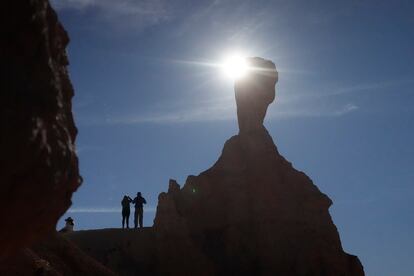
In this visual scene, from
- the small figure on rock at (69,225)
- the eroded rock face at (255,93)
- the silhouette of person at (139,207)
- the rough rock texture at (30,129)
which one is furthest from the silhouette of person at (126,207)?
the rough rock texture at (30,129)

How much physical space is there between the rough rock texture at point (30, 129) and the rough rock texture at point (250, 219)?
77.6ft

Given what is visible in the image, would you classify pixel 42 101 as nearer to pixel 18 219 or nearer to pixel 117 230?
pixel 18 219

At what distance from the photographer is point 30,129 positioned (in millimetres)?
8156

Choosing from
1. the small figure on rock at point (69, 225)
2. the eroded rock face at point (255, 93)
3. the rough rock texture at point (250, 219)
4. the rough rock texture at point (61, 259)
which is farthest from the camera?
the eroded rock face at point (255, 93)

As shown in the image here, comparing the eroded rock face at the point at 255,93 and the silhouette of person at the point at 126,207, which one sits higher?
the eroded rock face at the point at 255,93

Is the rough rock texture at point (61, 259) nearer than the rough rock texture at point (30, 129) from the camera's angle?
No

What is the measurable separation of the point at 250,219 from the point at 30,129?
27.9 m

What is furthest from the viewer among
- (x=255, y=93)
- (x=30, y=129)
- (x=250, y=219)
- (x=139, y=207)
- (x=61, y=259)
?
(x=255, y=93)

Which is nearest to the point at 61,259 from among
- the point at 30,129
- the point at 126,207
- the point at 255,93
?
the point at 126,207

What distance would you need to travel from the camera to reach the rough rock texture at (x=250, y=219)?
1304 inches

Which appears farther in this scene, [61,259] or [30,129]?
[61,259]

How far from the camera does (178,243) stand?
32844 millimetres

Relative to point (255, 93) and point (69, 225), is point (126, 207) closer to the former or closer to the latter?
point (69, 225)

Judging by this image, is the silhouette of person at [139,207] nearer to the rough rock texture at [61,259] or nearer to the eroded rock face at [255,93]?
→ the eroded rock face at [255,93]
